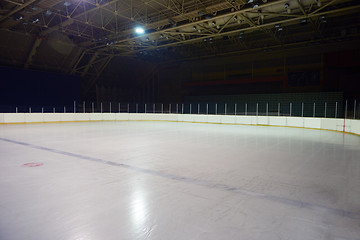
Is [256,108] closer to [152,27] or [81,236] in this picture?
[152,27]

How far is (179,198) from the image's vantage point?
354 cm

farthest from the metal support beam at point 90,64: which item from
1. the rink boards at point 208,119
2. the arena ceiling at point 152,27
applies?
the rink boards at point 208,119

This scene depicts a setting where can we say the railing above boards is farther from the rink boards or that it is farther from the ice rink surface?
the ice rink surface

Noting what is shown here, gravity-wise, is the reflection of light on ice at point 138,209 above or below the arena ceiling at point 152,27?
below

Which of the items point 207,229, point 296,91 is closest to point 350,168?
point 207,229

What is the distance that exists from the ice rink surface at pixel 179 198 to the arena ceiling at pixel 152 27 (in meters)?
11.8

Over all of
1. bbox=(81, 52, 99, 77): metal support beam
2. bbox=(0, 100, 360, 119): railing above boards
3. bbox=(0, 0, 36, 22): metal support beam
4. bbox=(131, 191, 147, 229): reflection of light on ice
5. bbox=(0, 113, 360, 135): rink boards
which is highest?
bbox=(0, 0, 36, 22): metal support beam

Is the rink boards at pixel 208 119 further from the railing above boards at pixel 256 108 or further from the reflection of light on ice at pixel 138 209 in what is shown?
the reflection of light on ice at pixel 138 209

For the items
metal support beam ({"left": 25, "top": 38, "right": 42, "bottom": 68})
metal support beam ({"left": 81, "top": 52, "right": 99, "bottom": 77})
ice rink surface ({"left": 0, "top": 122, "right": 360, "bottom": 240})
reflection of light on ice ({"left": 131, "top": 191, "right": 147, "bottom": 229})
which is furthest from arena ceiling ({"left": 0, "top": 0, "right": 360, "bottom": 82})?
reflection of light on ice ({"left": 131, "top": 191, "right": 147, "bottom": 229})

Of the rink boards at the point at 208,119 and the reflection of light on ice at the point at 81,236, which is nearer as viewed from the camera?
the reflection of light on ice at the point at 81,236

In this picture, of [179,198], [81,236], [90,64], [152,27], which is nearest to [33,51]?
[90,64]

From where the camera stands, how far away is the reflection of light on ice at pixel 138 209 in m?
2.75

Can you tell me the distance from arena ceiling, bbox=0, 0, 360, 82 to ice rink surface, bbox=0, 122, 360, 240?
38.7ft

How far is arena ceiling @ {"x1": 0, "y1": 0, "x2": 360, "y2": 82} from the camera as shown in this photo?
15102 mm
